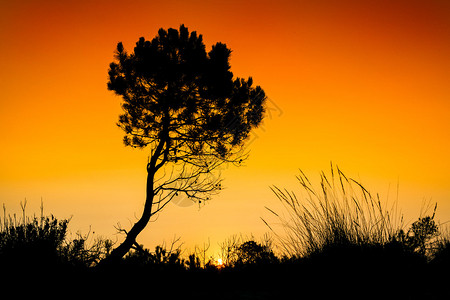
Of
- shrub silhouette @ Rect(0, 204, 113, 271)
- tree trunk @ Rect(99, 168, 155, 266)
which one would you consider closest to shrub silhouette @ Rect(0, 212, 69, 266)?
shrub silhouette @ Rect(0, 204, 113, 271)

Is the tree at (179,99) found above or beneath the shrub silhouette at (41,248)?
above

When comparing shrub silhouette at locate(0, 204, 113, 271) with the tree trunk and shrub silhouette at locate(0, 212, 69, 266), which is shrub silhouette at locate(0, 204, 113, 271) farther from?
the tree trunk

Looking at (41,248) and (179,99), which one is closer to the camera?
(41,248)

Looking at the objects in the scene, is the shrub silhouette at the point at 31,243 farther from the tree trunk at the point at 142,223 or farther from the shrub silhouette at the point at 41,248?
the tree trunk at the point at 142,223

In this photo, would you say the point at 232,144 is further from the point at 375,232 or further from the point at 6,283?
the point at 6,283

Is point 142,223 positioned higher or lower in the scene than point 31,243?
higher

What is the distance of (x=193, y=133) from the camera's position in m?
11.0

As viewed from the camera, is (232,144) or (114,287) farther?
(232,144)

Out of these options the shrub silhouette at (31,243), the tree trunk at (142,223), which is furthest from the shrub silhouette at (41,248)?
A: the tree trunk at (142,223)

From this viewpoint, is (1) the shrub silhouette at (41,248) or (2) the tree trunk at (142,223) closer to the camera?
(1) the shrub silhouette at (41,248)

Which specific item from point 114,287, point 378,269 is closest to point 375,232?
point 378,269

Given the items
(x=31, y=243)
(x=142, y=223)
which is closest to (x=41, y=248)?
(x=31, y=243)

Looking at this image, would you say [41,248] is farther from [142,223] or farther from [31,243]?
[142,223]

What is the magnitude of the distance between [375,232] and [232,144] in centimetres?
732
